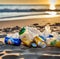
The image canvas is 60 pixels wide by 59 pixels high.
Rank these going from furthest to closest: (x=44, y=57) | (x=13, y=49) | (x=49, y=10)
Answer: (x=49, y=10) → (x=13, y=49) → (x=44, y=57)

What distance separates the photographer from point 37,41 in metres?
0.77

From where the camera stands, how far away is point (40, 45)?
2.52ft

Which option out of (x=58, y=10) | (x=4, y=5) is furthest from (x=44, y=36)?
(x=58, y=10)

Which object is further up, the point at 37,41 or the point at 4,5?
the point at 4,5

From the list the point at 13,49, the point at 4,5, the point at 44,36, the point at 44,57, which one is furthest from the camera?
the point at 4,5

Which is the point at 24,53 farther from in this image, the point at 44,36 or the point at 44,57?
the point at 44,36

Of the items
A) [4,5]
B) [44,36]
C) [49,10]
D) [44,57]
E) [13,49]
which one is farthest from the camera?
[49,10]

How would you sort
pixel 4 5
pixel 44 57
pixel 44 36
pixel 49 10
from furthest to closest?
pixel 49 10, pixel 4 5, pixel 44 36, pixel 44 57

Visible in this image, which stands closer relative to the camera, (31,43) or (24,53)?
(24,53)

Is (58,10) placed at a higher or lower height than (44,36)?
higher

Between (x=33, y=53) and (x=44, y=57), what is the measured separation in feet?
0.18

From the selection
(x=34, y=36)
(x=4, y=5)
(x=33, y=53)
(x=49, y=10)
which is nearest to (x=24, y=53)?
(x=33, y=53)

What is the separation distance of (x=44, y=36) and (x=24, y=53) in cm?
21

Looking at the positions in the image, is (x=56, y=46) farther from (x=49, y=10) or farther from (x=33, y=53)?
(x=49, y=10)
